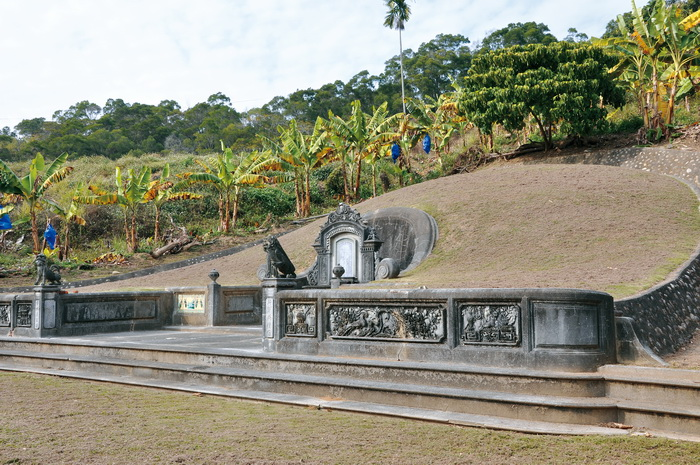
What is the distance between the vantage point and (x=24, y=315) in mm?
14320

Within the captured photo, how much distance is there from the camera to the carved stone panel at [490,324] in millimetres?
7566

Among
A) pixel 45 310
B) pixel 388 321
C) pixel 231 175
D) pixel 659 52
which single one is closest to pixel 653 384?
pixel 388 321

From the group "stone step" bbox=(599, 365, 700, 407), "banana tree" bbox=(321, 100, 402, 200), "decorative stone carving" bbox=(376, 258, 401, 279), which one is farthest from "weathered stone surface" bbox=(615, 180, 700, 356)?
"banana tree" bbox=(321, 100, 402, 200)

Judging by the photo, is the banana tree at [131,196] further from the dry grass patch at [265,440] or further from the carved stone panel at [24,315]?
the dry grass patch at [265,440]

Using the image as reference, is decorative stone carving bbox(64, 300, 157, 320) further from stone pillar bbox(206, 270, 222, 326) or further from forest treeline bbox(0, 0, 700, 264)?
forest treeline bbox(0, 0, 700, 264)

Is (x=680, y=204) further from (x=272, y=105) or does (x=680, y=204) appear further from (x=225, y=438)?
(x=272, y=105)

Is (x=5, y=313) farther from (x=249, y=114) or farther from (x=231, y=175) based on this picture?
(x=249, y=114)

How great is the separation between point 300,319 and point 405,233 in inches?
590

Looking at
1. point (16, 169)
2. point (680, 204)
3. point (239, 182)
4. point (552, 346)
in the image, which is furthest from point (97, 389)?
point (16, 169)

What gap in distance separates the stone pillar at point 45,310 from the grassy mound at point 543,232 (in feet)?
28.2

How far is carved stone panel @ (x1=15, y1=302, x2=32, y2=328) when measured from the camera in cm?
1416

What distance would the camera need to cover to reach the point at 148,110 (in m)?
83.3

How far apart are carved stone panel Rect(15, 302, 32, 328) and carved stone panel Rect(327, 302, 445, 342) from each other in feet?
28.1

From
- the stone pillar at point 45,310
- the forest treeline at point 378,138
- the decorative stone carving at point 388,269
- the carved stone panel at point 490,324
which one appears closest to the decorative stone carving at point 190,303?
the stone pillar at point 45,310
